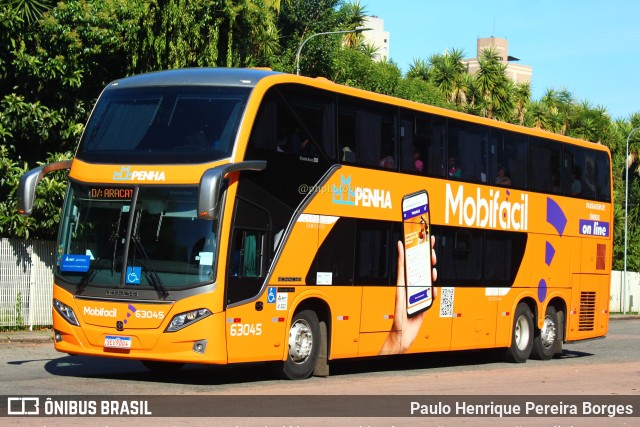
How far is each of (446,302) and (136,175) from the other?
716 cm

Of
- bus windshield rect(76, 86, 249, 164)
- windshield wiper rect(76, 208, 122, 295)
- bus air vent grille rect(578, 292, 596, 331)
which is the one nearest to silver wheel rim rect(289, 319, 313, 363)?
windshield wiper rect(76, 208, 122, 295)

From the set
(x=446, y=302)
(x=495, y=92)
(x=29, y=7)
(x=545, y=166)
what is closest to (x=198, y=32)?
(x=29, y=7)

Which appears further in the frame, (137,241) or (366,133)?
(366,133)

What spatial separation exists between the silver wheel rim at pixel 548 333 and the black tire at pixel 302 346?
27.1 ft

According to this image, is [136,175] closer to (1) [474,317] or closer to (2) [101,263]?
(2) [101,263]

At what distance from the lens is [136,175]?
15.1 metres

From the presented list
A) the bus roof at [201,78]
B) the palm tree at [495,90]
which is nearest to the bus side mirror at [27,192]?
the bus roof at [201,78]

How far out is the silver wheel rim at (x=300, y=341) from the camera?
16.3 metres

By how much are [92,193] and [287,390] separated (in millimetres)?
3786

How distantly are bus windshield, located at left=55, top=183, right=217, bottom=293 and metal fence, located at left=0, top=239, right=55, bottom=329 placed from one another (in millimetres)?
9944

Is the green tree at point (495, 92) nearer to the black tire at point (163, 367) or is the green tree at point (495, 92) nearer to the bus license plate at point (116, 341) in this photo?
the black tire at point (163, 367)

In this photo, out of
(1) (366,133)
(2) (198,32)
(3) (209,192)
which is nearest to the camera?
(3) (209,192)

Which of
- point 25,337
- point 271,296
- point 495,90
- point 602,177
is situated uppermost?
point 495,90

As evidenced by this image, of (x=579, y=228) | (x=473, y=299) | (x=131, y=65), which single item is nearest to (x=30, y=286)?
(x=131, y=65)
